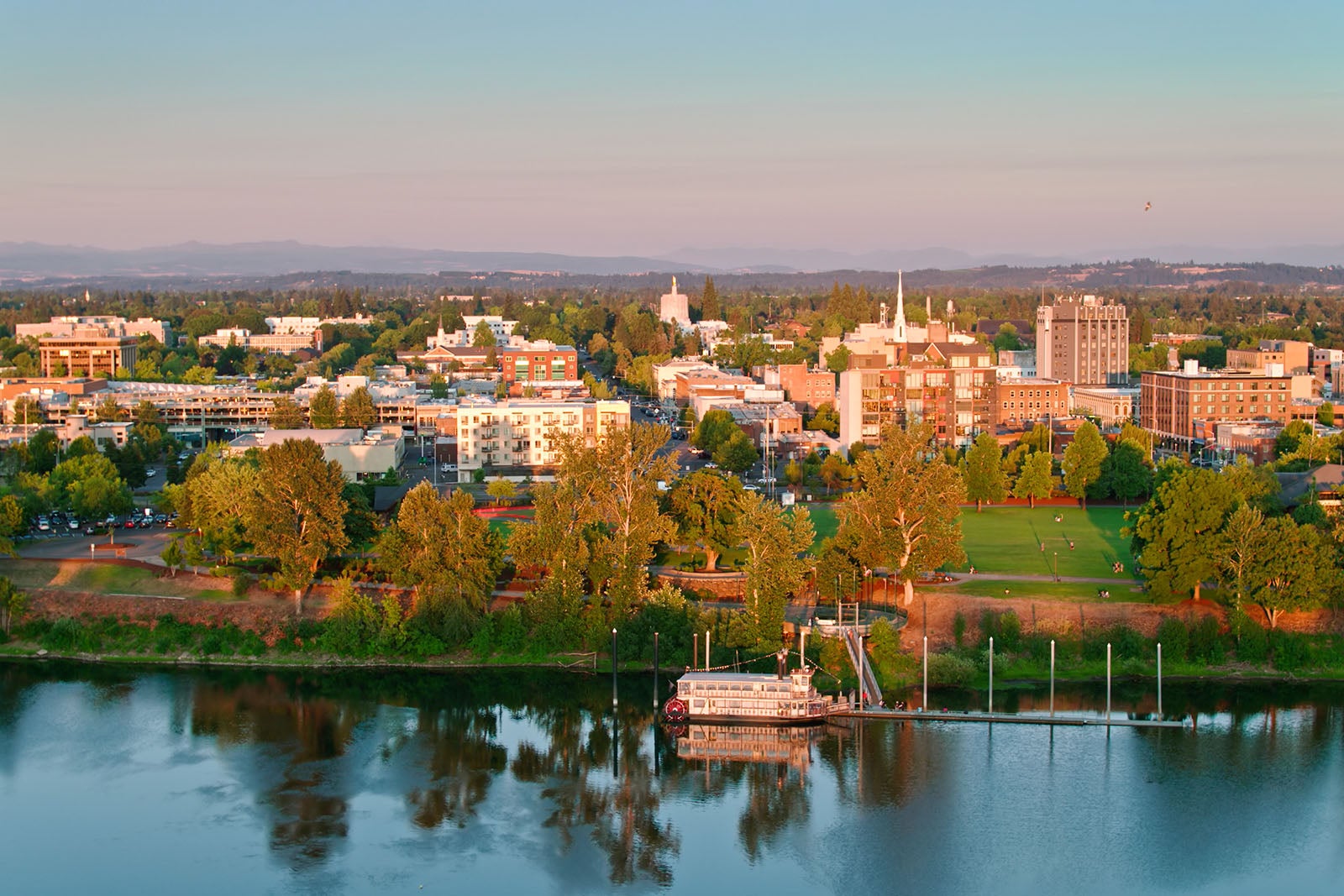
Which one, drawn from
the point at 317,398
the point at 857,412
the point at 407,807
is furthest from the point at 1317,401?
the point at 407,807

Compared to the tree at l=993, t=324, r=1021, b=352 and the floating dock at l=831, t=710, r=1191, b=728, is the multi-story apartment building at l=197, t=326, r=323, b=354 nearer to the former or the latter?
the tree at l=993, t=324, r=1021, b=352

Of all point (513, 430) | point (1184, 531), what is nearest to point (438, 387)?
point (513, 430)

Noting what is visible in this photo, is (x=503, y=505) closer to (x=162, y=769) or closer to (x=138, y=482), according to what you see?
(x=138, y=482)

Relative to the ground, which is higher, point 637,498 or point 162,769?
point 637,498

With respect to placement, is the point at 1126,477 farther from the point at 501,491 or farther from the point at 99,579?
the point at 99,579

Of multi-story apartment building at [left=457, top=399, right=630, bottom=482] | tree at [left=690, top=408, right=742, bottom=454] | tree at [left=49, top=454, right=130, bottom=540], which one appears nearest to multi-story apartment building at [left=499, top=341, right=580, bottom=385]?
tree at [left=690, top=408, right=742, bottom=454]
